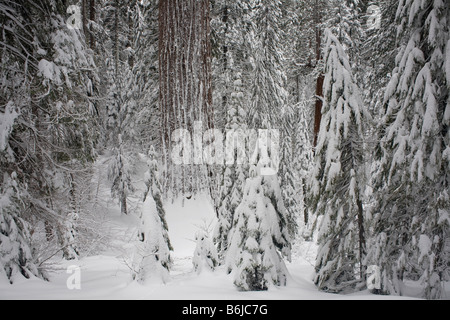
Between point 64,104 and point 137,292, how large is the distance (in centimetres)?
335

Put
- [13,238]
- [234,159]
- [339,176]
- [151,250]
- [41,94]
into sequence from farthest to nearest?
[234,159] → [339,176] → [41,94] → [151,250] → [13,238]

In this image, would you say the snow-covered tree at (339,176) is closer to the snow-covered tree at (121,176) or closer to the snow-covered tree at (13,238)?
the snow-covered tree at (13,238)

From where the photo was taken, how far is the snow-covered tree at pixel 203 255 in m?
4.95

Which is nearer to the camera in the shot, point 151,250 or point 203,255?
point 151,250

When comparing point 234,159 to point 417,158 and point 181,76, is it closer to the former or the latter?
point 181,76

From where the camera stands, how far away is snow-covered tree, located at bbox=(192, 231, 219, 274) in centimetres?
495

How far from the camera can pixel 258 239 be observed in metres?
4.49

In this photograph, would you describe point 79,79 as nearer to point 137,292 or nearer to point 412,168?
point 137,292

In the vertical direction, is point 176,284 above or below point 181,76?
below

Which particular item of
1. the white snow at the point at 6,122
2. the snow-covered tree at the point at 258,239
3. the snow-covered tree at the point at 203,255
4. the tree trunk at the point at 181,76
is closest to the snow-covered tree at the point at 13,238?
the white snow at the point at 6,122

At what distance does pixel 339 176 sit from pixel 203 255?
2723 millimetres

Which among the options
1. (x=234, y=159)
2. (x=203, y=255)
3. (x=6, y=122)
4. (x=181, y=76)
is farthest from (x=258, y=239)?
(x=234, y=159)
